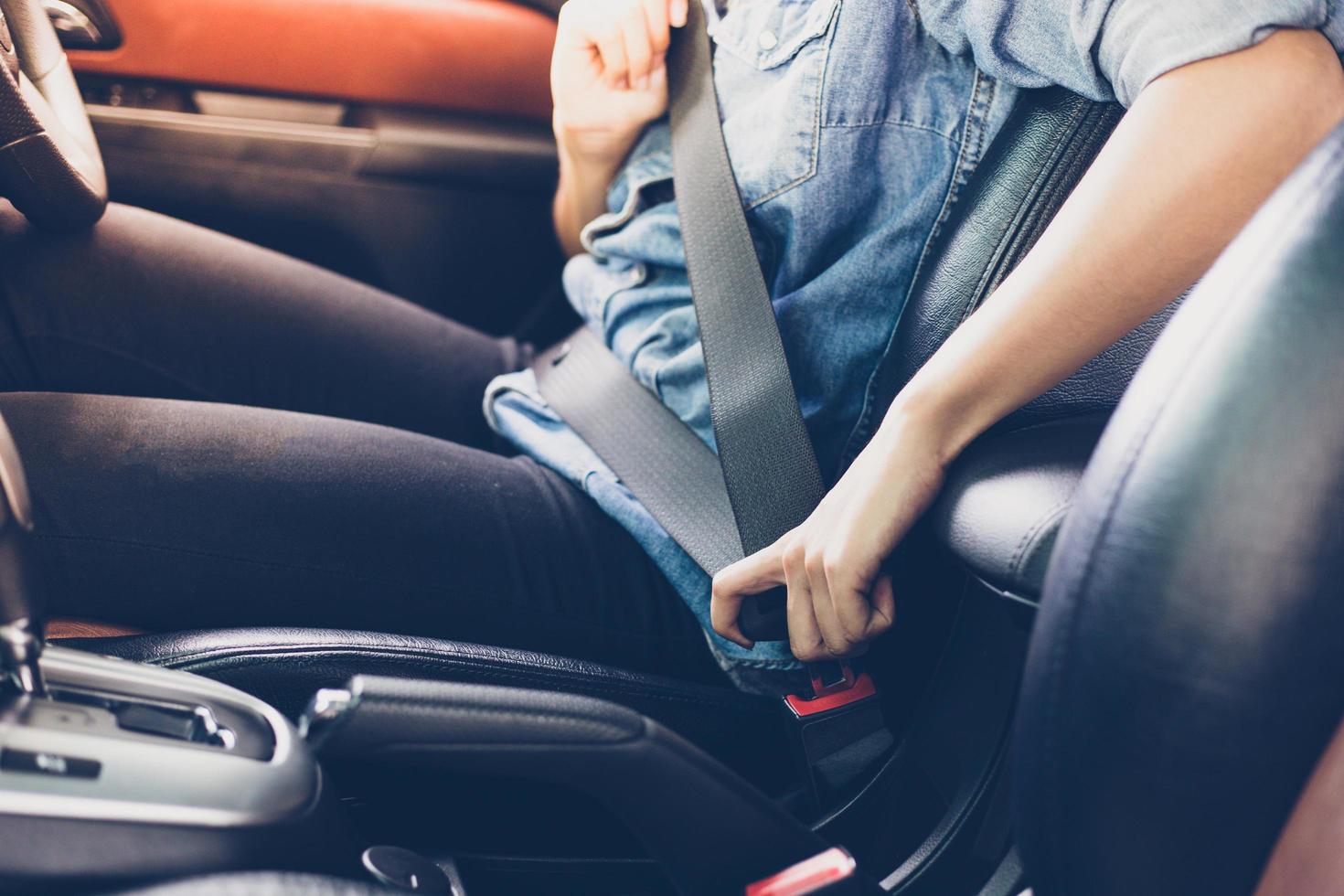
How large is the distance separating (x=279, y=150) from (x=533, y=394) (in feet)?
1.70

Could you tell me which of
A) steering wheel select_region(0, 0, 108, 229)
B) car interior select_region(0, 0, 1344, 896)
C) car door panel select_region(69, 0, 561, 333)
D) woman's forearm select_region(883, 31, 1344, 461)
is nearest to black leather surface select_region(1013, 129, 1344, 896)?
car interior select_region(0, 0, 1344, 896)

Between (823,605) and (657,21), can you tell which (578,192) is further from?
(823,605)

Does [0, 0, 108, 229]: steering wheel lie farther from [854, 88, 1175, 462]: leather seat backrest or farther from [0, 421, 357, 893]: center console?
[854, 88, 1175, 462]: leather seat backrest

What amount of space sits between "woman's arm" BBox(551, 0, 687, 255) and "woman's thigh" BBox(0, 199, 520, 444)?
0.22 m

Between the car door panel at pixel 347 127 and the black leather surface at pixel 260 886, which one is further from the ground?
the car door panel at pixel 347 127

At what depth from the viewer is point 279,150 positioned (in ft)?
3.91

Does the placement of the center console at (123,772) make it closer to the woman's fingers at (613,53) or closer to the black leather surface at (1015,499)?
the black leather surface at (1015,499)

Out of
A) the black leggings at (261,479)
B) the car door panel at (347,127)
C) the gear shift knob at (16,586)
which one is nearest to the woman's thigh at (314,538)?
the black leggings at (261,479)

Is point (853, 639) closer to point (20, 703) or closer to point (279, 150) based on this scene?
point (20, 703)

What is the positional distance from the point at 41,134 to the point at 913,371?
0.64 metres

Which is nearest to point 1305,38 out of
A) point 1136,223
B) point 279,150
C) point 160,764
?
point 1136,223

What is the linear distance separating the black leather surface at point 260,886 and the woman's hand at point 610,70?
67 cm

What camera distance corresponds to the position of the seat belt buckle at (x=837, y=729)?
693 millimetres

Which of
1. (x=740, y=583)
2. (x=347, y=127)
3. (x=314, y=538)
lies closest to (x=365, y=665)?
(x=314, y=538)
